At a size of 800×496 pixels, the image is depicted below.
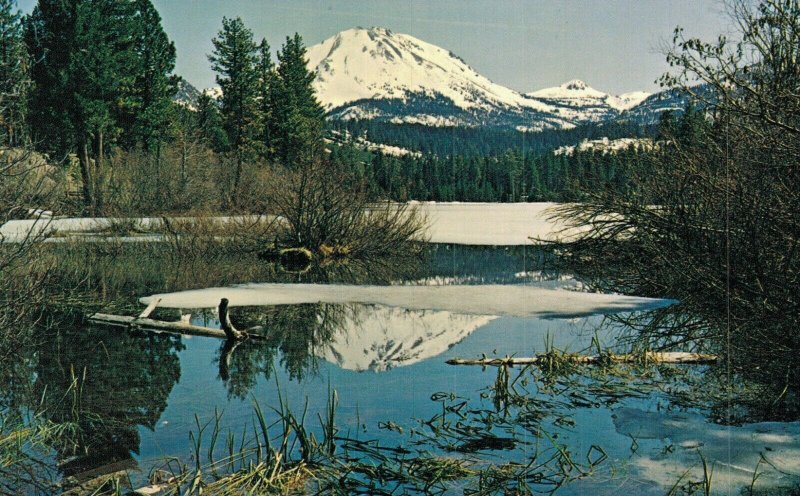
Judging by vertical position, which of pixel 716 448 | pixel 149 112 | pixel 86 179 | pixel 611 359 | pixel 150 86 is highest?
pixel 150 86

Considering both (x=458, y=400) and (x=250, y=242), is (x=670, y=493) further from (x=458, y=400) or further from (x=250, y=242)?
(x=250, y=242)

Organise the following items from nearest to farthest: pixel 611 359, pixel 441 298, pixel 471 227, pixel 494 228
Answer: pixel 611 359 → pixel 441 298 → pixel 494 228 → pixel 471 227

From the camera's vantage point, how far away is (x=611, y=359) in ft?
36.1

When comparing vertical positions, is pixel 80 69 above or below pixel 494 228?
above

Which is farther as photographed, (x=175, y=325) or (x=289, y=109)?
(x=289, y=109)

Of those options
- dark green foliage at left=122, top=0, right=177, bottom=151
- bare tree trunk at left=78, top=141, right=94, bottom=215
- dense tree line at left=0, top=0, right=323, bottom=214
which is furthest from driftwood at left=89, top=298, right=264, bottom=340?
dark green foliage at left=122, top=0, right=177, bottom=151

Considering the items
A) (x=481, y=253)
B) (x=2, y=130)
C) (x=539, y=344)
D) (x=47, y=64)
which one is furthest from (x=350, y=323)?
(x=47, y=64)

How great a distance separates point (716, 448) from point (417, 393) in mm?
3688

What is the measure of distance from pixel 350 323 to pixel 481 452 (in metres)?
8.07

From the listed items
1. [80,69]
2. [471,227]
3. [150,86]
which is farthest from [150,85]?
[471,227]

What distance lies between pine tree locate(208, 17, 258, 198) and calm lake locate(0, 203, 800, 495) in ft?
126

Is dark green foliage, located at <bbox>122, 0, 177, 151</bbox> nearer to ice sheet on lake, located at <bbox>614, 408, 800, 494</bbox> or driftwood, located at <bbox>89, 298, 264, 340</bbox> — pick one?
driftwood, located at <bbox>89, 298, 264, 340</bbox>

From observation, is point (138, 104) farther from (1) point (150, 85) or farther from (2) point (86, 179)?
(2) point (86, 179)

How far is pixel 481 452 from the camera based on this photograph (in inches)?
297
